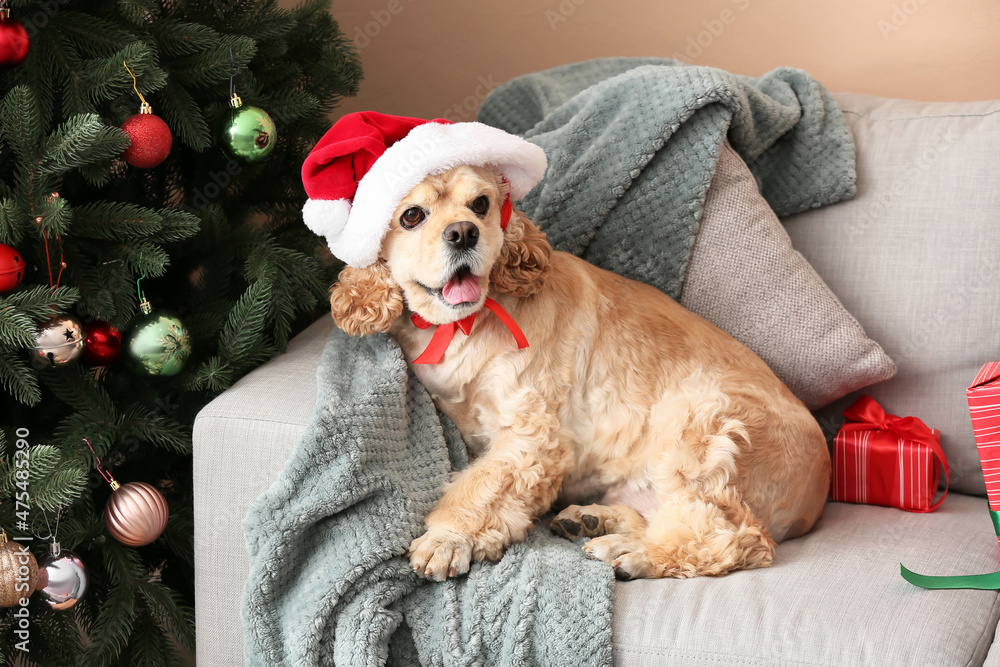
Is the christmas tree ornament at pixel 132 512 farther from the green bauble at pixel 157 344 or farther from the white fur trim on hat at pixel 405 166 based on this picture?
the white fur trim on hat at pixel 405 166

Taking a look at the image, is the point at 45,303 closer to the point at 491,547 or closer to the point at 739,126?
the point at 491,547

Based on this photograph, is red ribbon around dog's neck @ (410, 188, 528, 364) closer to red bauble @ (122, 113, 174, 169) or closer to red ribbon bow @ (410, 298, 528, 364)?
red ribbon bow @ (410, 298, 528, 364)

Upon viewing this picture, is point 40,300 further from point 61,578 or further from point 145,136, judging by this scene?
point 61,578

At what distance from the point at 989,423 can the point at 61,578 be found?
1749 mm

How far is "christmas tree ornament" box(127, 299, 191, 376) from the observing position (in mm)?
1535

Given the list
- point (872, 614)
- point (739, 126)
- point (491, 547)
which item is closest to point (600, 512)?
point (491, 547)

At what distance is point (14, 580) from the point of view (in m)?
1.41

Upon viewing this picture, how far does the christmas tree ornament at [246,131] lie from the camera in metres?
1.63

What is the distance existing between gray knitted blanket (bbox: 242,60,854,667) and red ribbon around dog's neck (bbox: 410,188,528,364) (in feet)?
0.22

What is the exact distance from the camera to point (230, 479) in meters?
1.47

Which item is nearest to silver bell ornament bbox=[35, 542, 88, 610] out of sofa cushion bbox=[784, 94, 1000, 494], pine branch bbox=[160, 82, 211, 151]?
pine branch bbox=[160, 82, 211, 151]

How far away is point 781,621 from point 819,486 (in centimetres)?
50

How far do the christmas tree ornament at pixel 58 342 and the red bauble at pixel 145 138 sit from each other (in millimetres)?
329

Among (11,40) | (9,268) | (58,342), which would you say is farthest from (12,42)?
(58,342)
